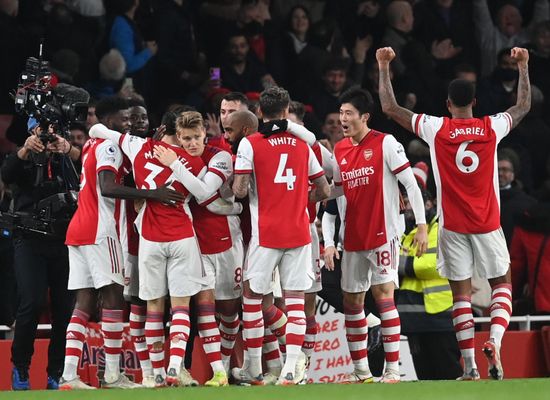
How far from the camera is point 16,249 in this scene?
13.8 m

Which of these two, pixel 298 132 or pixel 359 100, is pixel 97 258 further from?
pixel 359 100

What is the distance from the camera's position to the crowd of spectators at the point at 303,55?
1723 centimetres

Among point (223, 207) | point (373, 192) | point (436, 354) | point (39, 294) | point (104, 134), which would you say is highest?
point (104, 134)

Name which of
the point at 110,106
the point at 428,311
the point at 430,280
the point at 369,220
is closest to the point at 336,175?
the point at 369,220

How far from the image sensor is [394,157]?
13273 millimetres

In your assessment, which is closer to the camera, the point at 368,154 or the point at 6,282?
the point at 368,154

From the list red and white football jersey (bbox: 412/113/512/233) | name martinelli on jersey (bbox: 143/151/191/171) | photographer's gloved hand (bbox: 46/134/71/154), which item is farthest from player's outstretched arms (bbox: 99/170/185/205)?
red and white football jersey (bbox: 412/113/512/233)

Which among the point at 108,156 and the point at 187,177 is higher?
the point at 108,156

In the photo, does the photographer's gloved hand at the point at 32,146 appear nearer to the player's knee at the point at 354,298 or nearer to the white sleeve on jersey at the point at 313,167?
the white sleeve on jersey at the point at 313,167

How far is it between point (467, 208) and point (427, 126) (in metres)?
0.73

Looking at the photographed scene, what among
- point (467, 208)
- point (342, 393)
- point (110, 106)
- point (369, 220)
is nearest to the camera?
point (342, 393)

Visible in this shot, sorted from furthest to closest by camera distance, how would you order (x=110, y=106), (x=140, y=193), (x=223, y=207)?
(x=110, y=106)
(x=223, y=207)
(x=140, y=193)

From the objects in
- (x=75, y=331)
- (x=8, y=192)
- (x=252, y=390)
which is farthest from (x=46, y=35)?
(x=252, y=390)

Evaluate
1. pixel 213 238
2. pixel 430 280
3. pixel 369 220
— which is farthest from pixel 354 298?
pixel 430 280
